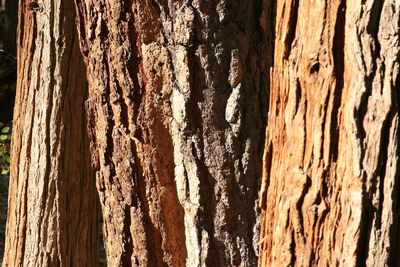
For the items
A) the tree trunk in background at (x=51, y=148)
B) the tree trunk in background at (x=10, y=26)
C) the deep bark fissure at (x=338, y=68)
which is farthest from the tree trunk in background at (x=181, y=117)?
the tree trunk in background at (x=10, y=26)

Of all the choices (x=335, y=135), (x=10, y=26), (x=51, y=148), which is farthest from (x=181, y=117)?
(x=10, y=26)

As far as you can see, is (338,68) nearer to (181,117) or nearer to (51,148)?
(181,117)

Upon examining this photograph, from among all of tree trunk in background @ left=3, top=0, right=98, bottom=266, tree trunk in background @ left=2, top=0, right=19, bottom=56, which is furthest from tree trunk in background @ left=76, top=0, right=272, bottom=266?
tree trunk in background @ left=2, top=0, right=19, bottom=56

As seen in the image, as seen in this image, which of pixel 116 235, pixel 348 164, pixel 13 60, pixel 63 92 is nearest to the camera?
pixel 348 164

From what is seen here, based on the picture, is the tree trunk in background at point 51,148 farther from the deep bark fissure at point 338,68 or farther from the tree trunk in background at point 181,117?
the deep bark fissure at point 338,68

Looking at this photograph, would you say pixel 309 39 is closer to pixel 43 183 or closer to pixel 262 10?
pixel 262 10

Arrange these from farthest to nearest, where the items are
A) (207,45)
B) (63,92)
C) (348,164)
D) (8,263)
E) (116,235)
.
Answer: (8,263), (63,92), (116,235), (207,45), (348,164)

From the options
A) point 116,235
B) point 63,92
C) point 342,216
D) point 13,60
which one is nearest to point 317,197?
point 342,216
